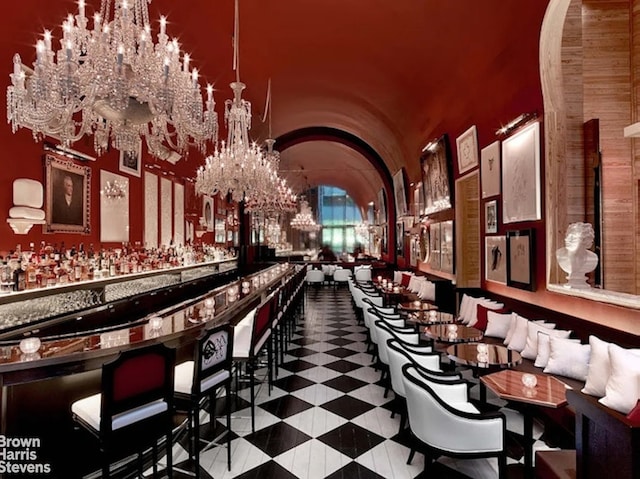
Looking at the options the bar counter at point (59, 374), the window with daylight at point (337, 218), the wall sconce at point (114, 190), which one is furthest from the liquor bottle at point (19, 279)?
the window with daylight at point (337, 218)

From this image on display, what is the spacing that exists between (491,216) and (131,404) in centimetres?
487

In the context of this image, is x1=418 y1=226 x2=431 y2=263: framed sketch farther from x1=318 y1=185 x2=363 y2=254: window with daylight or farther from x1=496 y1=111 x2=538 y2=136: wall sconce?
x1=318 y1=185 x2=363 y2=254: window with daylight

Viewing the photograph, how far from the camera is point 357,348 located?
18.8 ft

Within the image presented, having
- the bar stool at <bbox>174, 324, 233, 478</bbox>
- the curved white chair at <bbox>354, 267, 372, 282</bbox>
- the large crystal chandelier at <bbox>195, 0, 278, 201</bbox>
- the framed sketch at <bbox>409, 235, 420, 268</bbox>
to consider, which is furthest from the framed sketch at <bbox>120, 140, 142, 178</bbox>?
the curved white chair at <bbox>354, 267, 372, 282</bbox>

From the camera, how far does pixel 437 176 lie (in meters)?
7.39

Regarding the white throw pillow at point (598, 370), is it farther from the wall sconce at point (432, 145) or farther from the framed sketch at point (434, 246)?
the wall sconce at point (432, 145)

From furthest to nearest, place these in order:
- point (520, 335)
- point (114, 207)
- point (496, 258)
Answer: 1. point (114, 207)
2. point (496, 258)
3. point (520, 335)

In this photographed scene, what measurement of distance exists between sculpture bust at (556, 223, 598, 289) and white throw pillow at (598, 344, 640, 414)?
109cm

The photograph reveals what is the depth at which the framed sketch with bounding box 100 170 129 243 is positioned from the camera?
16.5ft

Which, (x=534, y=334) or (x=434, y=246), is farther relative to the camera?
(x=434, y=246)

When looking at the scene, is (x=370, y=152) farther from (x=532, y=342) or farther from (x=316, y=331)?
(x=532, y=342)

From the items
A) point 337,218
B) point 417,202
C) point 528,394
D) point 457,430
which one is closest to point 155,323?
point 457,430

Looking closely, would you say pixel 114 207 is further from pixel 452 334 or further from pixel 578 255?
pixel 578 255

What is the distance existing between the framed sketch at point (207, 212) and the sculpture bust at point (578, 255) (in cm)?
782
